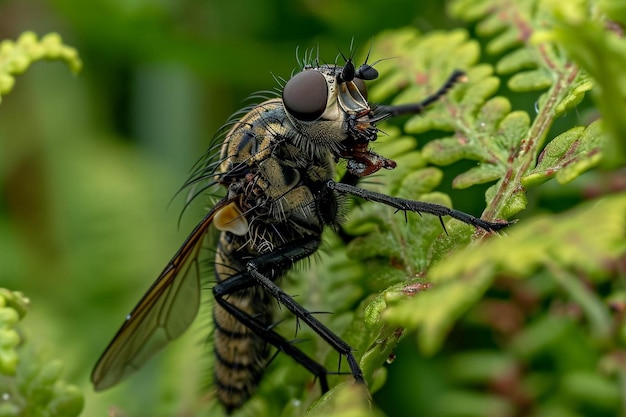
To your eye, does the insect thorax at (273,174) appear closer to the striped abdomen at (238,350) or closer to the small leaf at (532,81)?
the striped abdomen at (238,350)

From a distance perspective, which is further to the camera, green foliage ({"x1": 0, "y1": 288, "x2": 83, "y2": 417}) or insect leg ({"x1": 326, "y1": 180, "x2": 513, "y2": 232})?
green foliage ({"x1": 0, "y1": 288, "x2": 83, "y2": 417})

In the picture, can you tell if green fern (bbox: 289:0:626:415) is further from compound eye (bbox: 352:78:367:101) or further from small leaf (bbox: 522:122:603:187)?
compound eye (bbox: 352:78:367:101)

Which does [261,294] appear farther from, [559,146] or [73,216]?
[73,216]

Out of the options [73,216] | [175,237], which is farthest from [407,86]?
[73,216]

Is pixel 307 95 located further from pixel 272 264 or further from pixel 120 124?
pixel 120 124

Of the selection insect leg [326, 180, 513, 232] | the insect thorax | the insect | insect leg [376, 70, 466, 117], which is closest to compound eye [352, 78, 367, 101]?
the insect

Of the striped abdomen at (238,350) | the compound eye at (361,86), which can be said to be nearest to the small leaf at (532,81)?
the compound eye at (361,86)
